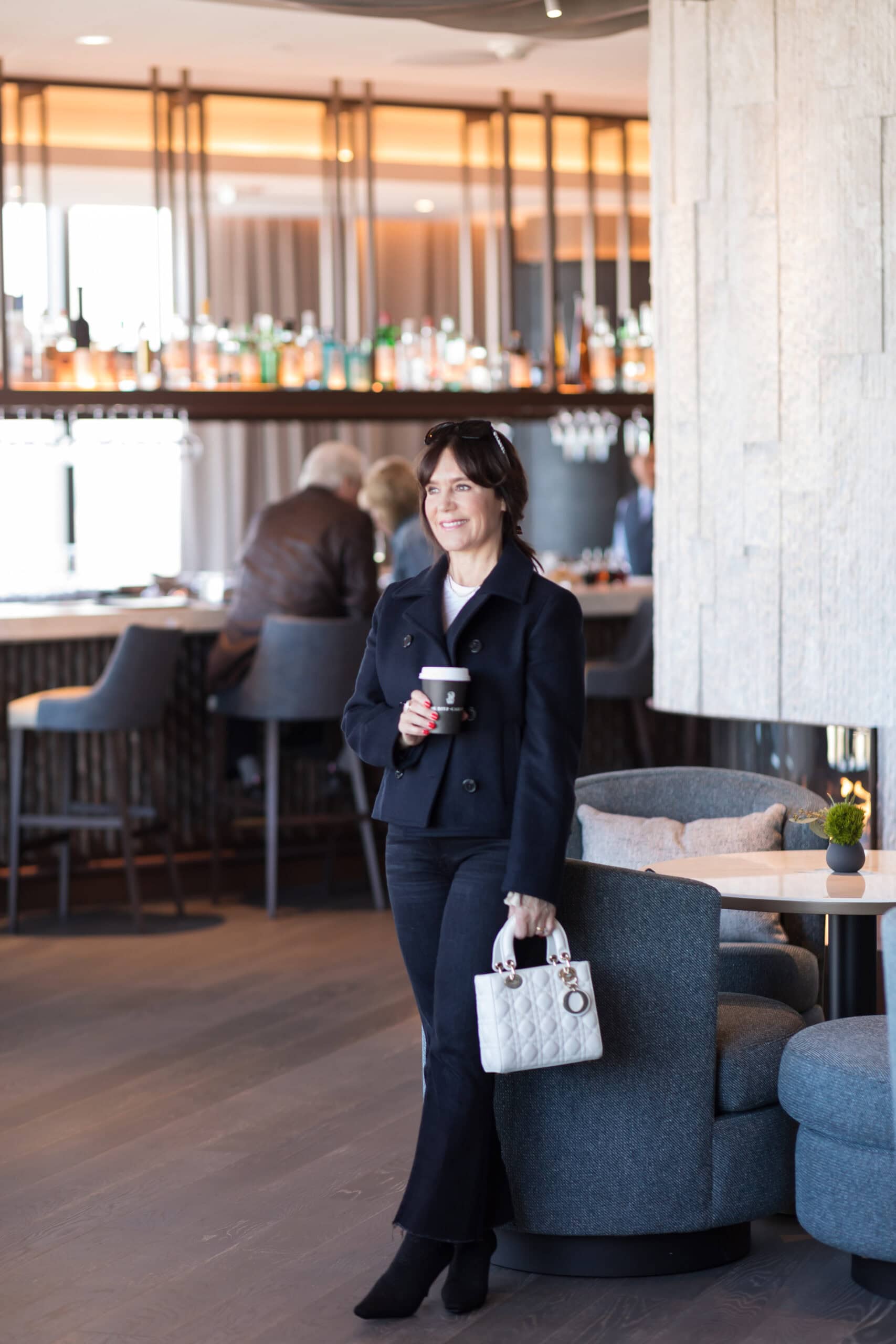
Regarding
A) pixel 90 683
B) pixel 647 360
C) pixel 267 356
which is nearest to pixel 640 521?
pixel 647 360

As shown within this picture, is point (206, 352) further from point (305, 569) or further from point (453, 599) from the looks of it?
point (453, 599)

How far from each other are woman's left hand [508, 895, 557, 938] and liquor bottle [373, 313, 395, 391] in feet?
16.5

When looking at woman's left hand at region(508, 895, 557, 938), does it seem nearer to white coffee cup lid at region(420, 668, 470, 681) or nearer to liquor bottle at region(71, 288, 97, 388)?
white coffee cup lid at region(420, 668, 470, 681)

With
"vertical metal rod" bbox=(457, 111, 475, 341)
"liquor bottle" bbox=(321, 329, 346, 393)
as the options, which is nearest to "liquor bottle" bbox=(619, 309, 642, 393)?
"vertical metal rod" bbox=(457, 111, 475, 341)

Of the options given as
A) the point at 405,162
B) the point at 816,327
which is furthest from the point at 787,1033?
the point at 405,162

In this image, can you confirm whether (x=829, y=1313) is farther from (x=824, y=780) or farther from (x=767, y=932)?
(x=824, y=780)

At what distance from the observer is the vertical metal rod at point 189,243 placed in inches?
286

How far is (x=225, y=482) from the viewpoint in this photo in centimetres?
1154

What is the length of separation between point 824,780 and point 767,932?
1.01 metres

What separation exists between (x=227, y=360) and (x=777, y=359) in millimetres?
3358

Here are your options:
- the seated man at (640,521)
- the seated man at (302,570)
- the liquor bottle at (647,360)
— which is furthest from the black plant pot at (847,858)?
the seated man at (640,521)

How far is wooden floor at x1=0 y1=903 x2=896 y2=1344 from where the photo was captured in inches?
118

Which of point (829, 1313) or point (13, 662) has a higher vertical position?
point (13, 662)

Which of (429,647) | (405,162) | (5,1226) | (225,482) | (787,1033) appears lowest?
(5,1226)
